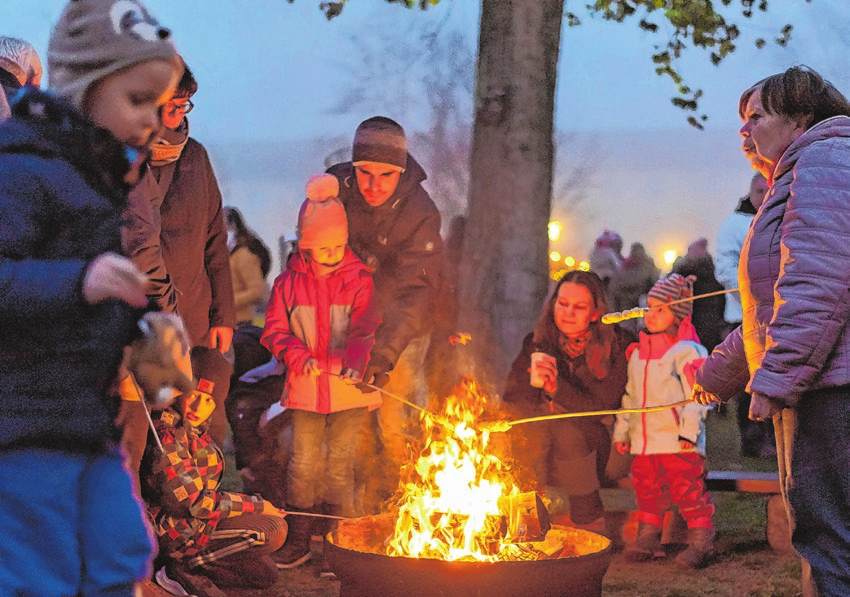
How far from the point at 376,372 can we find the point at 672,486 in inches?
73.9

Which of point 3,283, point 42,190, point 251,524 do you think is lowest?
point 251,524

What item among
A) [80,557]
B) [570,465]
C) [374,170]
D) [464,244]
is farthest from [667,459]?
[80,557]

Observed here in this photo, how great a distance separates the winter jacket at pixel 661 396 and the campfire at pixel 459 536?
1.79 metres

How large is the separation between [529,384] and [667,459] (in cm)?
93

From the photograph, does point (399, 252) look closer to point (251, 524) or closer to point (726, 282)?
point (251, 524)

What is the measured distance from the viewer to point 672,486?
247 inches

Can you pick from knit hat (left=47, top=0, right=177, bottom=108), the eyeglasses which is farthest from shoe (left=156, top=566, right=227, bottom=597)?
Answer: knit hat (left=47, top=0, right=177, bottom=108)

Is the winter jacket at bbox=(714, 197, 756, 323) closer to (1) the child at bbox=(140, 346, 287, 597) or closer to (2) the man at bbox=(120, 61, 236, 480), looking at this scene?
(2) the man at bbox=(120, 61, 236, 480)

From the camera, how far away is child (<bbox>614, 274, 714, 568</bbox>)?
621 cm

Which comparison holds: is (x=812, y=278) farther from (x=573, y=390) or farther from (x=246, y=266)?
(x=246, y=266)

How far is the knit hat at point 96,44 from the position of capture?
2543mm

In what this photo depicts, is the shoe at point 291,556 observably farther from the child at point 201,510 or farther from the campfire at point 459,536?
the campfire at point 459,536

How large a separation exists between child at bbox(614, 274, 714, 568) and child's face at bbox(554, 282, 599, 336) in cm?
45

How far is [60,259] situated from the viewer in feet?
8.22
